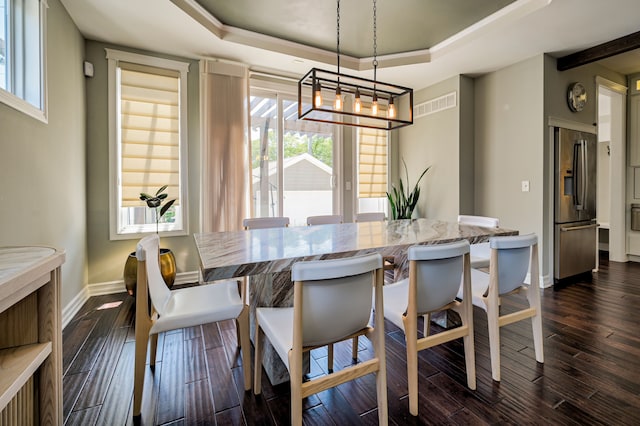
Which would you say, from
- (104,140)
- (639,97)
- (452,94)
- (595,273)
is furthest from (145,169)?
(639,97)

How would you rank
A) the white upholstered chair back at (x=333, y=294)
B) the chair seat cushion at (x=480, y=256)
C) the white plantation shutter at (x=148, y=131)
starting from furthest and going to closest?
the white plantation shutter at (x=148, y=131), the chair seat cushion at (x=480, y=256), the white upholstered chair back at (x=333, y=294)

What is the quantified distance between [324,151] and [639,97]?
4.46 meters

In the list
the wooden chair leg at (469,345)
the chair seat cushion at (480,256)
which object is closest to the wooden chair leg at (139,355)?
the wooden chair leg at (469,345)

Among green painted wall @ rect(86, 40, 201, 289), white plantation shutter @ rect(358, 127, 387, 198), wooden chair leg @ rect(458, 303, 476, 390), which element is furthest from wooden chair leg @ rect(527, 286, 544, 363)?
green painted wall @ rect(86, 40, 201, 289)

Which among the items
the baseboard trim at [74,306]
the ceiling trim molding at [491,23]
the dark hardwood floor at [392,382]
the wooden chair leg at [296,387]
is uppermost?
the ceiling trim molding at [491,23]

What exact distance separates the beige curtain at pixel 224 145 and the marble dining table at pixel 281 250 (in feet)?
4.75

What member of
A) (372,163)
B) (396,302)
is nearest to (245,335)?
(396,302)

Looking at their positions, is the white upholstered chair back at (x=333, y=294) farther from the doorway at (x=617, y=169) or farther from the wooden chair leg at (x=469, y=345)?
the doorway at (x=617, y=169)

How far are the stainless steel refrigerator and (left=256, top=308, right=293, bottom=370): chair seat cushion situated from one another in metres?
3.58

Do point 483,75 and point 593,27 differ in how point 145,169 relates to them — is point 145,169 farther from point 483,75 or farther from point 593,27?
point 593,27

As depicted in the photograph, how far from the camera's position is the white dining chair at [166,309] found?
147cm

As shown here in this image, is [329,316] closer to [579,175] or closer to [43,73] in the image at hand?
[43,73]

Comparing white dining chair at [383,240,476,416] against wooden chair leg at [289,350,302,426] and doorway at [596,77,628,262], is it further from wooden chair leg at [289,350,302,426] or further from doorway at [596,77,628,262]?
doorway at [596,77,628,262]

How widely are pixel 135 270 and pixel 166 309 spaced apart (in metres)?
1.69
